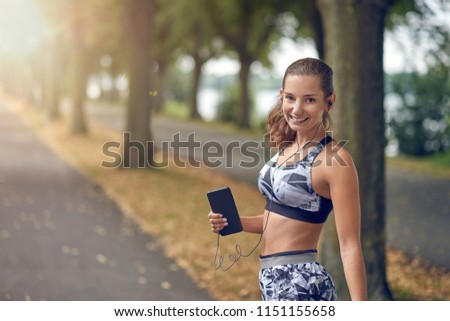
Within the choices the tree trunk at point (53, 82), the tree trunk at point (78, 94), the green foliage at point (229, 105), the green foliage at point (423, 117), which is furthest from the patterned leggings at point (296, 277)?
the green foliage at point (229, 105)

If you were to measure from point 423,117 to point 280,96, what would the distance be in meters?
21.9

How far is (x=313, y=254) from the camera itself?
2.94 m

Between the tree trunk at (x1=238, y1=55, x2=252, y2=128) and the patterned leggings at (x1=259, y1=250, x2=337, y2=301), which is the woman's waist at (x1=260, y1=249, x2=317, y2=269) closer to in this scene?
the patterned leggings at (x1=259, y1=250, x2=337, y2=301)

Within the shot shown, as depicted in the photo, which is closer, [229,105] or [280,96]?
[280,96]

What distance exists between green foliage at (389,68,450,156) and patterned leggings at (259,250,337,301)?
1971cm

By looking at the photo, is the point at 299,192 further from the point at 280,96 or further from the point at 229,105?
the point at 229,105

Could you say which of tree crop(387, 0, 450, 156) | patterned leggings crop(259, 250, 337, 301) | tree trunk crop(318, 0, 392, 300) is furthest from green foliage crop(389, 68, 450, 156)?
patterned leggings crop(259, 250, 337, 301)

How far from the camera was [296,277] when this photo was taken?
2.95 metres

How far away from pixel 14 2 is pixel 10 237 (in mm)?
25608

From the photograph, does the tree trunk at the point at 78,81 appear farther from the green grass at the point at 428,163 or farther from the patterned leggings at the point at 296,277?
the patterned leggings at the point at 296,277

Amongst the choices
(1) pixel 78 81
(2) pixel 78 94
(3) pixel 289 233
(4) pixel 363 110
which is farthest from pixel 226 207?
(1) pixel 78 81

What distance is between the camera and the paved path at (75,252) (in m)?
7.74
